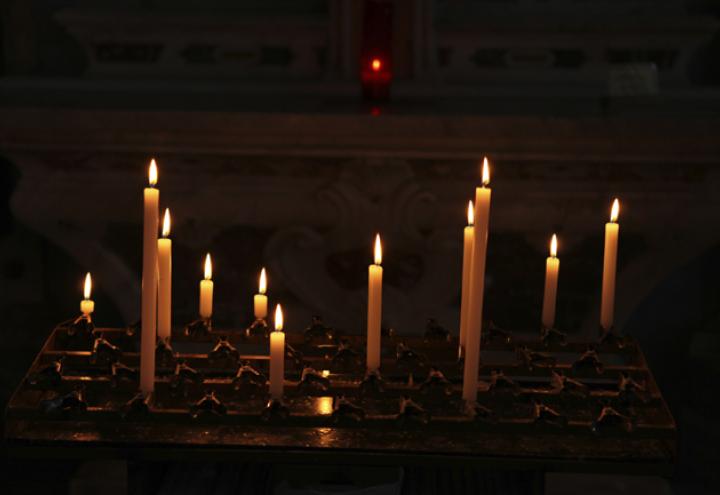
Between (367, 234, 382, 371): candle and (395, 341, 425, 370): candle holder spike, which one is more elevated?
(367, 234, 382, 371): candle

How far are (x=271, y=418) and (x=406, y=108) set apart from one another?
1652 mm

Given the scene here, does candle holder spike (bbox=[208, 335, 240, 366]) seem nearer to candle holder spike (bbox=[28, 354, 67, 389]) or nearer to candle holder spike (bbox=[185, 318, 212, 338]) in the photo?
candle holder spike (bbox=[185, 318, 212, 338])

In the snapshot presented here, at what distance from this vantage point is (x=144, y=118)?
2998 mm

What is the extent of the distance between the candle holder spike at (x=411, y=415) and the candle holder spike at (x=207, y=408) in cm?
24

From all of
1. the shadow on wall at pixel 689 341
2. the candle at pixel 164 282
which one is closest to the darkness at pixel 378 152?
the shadow on wall at pixel 689 341

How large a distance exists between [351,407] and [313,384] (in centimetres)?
10

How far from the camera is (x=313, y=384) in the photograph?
1697 millimetres

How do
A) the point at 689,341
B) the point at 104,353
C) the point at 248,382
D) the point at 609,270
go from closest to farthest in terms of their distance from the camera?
the point at 248,382 → the point at 104,353 → the point at 609,270 → the point at 689,341

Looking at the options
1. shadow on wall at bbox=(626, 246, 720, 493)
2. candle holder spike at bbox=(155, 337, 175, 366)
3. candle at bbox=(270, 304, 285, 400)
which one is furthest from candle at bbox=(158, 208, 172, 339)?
shadow on wall at bbox=(626, 246, 720, 493)

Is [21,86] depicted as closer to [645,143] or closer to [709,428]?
[645,143]

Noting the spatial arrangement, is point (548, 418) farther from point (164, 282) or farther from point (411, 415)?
point (164, 282)

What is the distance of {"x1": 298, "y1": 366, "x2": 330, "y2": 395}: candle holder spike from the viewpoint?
1.70 meters

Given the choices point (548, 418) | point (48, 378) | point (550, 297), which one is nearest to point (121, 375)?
point (48, 378)

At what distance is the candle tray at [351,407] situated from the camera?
5.21 feet
